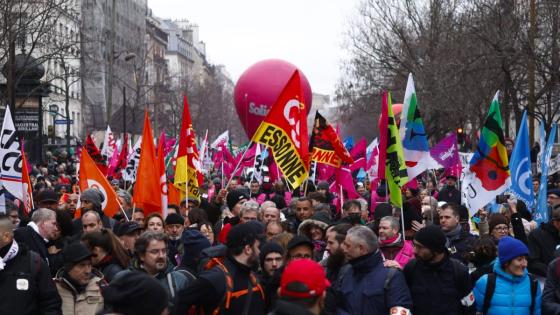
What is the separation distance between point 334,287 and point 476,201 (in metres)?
4.16

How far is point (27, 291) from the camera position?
7.14 meters

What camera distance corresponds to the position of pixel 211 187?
70.2 feet

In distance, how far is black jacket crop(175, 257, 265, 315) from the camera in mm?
6551

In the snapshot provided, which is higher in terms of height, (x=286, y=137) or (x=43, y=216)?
(x=286, y=137)

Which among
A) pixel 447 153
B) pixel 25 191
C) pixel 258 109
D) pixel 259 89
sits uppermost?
pixel 259 89

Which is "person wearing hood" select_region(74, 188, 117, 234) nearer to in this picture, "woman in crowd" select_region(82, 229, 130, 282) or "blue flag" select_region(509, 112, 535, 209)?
"woman in crowd" select_region(82, 229, 130, 282)

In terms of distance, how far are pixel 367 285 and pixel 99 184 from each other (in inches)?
236

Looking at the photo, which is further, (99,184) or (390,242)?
(99,184)

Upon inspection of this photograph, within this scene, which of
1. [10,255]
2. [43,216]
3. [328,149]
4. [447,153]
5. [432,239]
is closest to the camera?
[10,255]

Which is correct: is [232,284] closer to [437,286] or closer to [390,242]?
[437,286]

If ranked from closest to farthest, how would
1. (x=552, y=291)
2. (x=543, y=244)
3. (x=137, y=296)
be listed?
1. (x=137, y=296)
2. (x=552, y=291)
3. (x=543, y=244)

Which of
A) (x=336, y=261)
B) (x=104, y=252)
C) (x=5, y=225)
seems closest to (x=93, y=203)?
(x=104, y=252)

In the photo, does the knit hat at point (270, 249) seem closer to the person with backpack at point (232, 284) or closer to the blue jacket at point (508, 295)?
the person with backpack at point (232, 284)

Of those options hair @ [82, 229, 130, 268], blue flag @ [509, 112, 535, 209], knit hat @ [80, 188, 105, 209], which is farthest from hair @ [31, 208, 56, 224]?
blue flag @ [509, 112, 535, 209]
